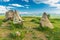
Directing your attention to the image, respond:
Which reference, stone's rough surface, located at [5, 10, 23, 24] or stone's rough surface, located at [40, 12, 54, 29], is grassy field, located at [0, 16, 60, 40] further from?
stone's rough surface, located at [5, 10, 23, 24]

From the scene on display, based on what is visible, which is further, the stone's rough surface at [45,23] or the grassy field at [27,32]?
the stone's rough surface at [45,23]

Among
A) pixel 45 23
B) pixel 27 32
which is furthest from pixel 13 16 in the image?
pixel 45 23

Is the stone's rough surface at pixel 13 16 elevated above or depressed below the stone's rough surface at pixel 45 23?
above

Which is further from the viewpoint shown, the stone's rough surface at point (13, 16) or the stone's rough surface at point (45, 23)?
the stone's rough surface at point (13, 16)

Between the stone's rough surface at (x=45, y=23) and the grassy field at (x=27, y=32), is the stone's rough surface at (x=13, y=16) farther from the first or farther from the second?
the stone's rough surface at (x=45, y=23)

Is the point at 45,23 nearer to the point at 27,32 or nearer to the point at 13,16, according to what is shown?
the point at 27,32

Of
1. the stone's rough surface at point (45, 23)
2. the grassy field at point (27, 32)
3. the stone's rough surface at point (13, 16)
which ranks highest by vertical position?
the stone's rough surface at point (13, 16)

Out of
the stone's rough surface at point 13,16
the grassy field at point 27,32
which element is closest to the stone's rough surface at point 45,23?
the grassy field at point 27,32

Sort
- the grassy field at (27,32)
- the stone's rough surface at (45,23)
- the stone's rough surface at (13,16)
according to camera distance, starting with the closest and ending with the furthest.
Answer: the grassy field at (27,32) → the stone's rough surface at (45,23) → the stone's rough surface at (13,16)

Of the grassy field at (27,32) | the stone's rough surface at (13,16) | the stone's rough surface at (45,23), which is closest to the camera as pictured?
the grassy field at (27,32)

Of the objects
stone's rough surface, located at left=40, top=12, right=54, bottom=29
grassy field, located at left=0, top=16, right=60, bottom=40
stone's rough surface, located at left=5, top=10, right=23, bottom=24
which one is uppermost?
stone's rough surface, located at left=5, top=10, right=23, bottom=24

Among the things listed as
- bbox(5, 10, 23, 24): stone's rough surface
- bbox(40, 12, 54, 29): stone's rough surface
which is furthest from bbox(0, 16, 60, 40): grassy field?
bbox(5, 10, 23, 24): stone's rough surface

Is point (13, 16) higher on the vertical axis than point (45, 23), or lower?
higher

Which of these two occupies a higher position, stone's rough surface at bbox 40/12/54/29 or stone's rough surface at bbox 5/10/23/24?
stone's rough surface at bbox 5/10/23/24
